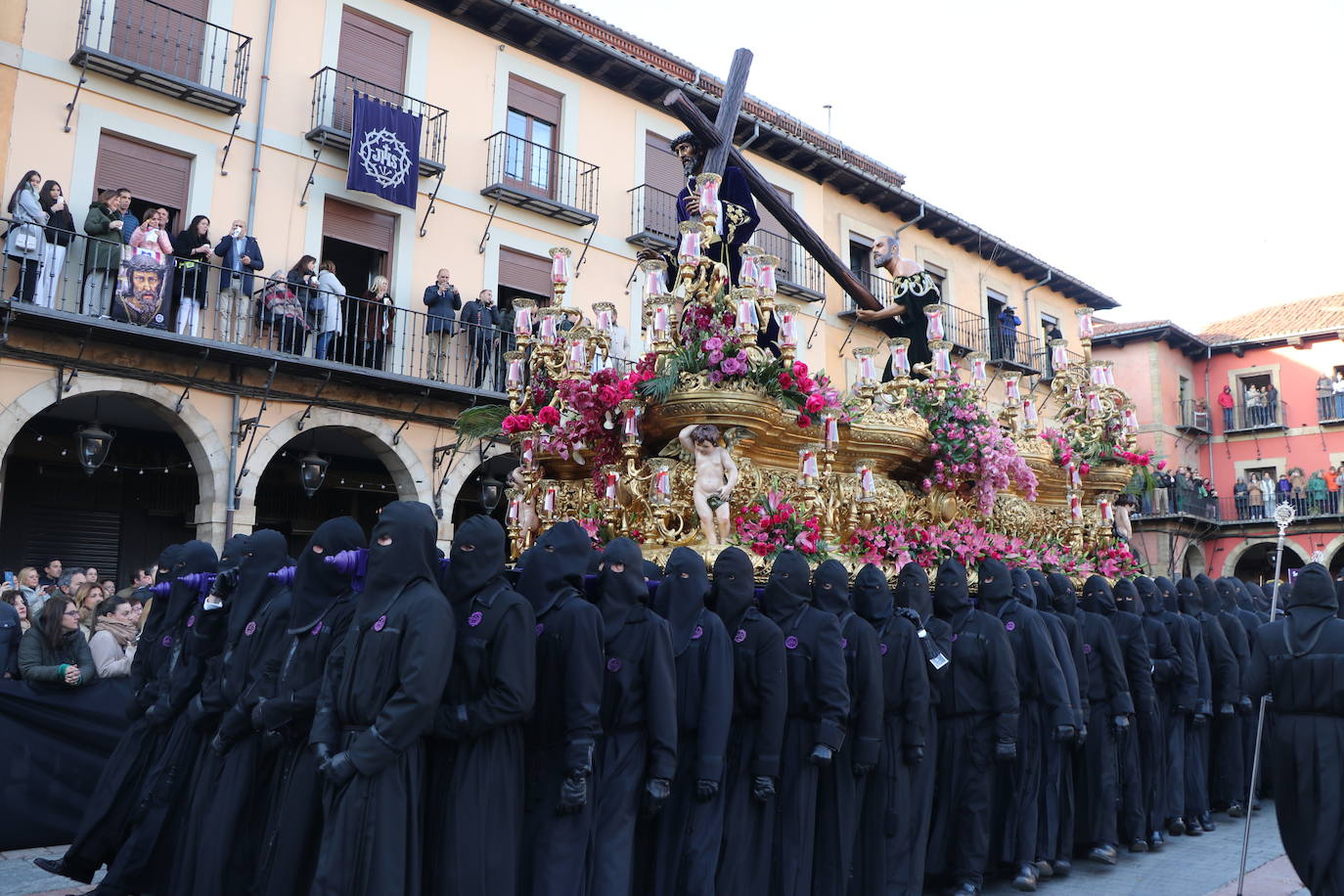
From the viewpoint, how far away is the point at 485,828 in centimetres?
448

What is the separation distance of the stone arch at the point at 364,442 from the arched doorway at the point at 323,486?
16.2 inches

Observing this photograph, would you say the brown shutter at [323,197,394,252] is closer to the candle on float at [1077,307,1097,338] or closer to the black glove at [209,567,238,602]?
the candle on float at [1077,307,1097,338]

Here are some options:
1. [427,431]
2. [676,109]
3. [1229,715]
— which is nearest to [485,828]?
[676,109]

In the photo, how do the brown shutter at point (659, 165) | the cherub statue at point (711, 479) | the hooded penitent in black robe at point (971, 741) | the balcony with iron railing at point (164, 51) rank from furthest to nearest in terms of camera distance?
the brown shutter at point (659, 165) → the balcony with iron railing at point (164, 51) → the cherub statue at point (711, 479) → the hooded penitent in black robe at point (971, 741)

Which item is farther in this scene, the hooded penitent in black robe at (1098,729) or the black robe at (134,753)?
the hooded penitent in black robe at (1098,729)

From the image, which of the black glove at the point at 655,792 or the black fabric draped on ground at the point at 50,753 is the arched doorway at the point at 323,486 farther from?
the black glove at the point at 655,792

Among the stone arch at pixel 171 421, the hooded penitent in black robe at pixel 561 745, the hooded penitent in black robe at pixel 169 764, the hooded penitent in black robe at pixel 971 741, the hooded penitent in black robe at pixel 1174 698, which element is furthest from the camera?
the stone arch at pixel 171 421

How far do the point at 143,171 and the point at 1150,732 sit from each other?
45.2 feet

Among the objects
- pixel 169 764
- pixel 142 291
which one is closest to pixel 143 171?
pixel 142 291

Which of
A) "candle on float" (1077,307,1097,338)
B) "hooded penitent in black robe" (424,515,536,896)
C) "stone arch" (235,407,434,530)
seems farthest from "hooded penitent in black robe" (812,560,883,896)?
"stone arch" (235,407,434,530)

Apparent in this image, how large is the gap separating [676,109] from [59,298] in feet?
29.1

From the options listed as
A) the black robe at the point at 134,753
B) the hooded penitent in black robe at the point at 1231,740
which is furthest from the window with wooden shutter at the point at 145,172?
the hooded penitent in black robe at the point at 1231,740

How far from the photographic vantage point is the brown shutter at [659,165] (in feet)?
66.8

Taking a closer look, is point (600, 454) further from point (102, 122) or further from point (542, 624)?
point (102, 122)
